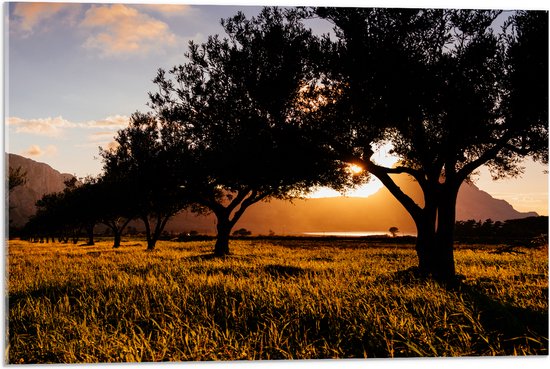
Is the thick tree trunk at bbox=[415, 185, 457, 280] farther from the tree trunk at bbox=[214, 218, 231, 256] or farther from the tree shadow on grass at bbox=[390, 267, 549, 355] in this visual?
the tree trunk at bbox=[214, 218, 231, 256]

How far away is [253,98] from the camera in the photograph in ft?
38.8

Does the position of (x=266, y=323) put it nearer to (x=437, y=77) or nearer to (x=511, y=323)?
(x=511, y=323)

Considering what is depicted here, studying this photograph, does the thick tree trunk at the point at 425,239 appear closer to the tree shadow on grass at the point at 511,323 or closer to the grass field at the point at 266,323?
the grass field at the point at 266,323

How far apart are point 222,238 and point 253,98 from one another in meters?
15.1

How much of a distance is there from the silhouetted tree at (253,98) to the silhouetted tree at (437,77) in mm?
729

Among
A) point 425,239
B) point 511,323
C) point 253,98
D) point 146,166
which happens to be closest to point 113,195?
point 146,166

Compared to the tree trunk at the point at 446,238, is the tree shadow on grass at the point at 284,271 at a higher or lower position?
lower

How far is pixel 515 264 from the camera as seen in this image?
1356 cm

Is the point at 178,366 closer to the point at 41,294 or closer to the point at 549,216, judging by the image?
the point at 41,294

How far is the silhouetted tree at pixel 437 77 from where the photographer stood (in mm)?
10281

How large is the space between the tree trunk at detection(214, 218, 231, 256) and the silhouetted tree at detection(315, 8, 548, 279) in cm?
1487

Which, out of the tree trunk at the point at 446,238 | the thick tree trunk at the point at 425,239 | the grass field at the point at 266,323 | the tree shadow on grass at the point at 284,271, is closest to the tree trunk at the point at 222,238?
the tree shadow on grass at the point at 284,271

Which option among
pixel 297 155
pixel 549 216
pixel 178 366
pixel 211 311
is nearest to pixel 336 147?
pixel 297 155

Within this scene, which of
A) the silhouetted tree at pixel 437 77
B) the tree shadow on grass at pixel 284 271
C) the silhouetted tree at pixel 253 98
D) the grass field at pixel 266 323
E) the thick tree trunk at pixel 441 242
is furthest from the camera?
the tree shadow on grass at pixel 284 271
